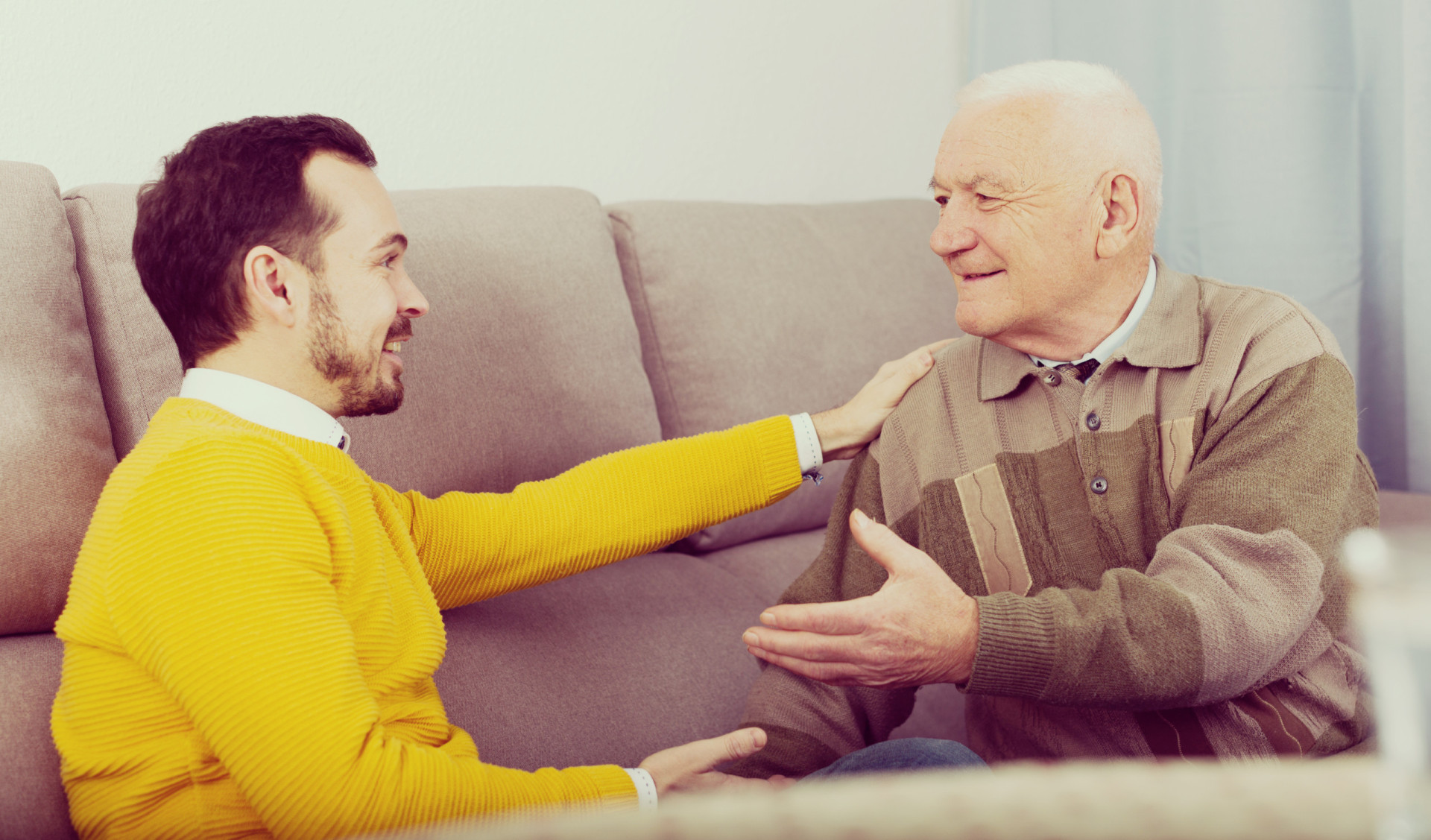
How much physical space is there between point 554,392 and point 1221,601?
846 mm

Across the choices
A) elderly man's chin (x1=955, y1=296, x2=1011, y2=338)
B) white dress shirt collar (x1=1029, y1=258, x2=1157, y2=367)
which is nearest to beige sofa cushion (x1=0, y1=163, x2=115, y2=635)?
elderly man's chin (x1=955, y1=296, x2=1011, y2=338)

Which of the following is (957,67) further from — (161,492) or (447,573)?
(161,492)

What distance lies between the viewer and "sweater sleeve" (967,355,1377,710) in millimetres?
917

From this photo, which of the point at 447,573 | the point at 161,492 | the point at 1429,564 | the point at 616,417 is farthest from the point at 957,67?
the point at 1429,564

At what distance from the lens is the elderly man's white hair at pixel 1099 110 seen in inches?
45.7

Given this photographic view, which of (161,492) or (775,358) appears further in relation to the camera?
(775,358)

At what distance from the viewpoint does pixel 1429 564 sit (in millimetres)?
288

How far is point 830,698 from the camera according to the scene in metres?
1.15

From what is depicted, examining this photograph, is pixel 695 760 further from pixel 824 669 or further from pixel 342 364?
pixel 342 364

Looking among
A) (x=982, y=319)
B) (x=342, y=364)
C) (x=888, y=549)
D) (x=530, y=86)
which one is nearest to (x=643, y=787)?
(x=888, y=549)

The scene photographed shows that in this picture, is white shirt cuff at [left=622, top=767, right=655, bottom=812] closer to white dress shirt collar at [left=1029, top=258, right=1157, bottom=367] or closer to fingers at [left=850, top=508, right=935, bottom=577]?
fingers at [left=850, top=508, right=935, bottom=577]

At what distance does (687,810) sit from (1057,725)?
0.90 m

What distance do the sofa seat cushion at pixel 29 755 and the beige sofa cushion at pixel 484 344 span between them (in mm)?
279

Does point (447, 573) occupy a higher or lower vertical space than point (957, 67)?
lower
